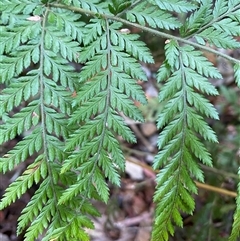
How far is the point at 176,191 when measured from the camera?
1.61 m

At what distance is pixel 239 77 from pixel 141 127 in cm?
214

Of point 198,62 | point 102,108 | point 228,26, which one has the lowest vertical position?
point 102,108

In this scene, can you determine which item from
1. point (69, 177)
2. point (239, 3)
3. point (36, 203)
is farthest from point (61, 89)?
point (239, 3)

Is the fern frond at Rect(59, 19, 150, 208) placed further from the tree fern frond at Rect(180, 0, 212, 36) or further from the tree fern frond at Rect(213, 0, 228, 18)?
the tree fern frond at Rect(213, 0, 228, 18)

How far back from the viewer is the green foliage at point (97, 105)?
5.26ft

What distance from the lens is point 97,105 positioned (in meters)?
1.66

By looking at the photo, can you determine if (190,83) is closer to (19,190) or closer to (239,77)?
(239,77)

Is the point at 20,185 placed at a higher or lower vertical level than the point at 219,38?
lower

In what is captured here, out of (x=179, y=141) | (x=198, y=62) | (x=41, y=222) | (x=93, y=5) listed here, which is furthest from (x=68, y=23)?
(x=41, y=222)

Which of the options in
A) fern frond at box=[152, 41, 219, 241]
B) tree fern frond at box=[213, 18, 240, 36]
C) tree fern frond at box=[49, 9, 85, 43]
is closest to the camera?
fern frond at box=[152, 41, 219, 241]

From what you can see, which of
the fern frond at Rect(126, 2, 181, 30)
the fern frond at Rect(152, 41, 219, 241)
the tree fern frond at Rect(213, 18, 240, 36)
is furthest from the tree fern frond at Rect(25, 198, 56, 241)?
the tree fern frond at Rect(213, 18, 240, 36)

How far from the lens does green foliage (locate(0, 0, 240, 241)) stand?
160cm

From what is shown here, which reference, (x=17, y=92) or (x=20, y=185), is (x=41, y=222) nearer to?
(x=20, y=185)

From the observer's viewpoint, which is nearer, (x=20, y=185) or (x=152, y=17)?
(x=20, y=185)
